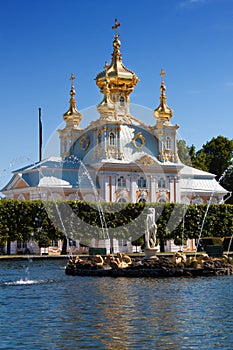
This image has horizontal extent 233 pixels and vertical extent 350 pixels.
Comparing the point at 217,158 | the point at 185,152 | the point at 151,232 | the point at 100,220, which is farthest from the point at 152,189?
the point at 151,232

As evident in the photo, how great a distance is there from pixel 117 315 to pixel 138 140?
1870 inches

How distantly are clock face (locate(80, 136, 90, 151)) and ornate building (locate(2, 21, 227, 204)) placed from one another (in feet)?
0.30

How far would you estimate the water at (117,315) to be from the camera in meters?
13.2

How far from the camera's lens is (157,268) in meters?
26.9

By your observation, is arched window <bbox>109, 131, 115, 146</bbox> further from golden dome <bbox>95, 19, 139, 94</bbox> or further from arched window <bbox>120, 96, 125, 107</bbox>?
golden dome <bbox>95, 19, 139, 94</bbox>

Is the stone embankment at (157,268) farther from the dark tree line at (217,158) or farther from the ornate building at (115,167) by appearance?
the dark tree line at (217,158)

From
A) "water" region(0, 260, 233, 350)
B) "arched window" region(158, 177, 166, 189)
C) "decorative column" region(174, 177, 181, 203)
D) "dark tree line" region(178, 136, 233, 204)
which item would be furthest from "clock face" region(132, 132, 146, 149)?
"water" region(0, 260, 233, 350)

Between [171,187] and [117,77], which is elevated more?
[117,77]

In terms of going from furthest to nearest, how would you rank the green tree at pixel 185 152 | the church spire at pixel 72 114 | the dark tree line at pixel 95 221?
the green tree at pixel 185 152
the church spire at pixel 72 114
the dark tree line at pixel 95 221

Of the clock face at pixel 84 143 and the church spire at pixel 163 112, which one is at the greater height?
the church spire at pixel 163 112

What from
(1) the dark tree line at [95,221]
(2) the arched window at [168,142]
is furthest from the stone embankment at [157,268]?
(2) the arched window at [168,142]

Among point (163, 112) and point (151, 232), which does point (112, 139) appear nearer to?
point (163, 112)

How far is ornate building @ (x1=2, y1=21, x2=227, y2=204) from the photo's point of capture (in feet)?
196

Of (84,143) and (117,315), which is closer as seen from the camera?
(117,315)
